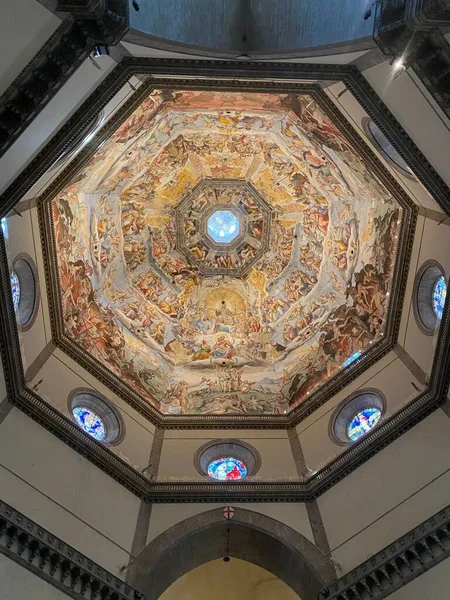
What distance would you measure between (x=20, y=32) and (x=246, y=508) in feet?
41.2

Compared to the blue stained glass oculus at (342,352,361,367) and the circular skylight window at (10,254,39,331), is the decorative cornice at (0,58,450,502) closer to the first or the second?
the circular skylight window at (10,254,39,331)

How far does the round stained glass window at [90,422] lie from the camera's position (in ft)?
56.5

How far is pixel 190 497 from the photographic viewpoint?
15.9m

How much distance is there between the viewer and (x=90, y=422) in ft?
57.9

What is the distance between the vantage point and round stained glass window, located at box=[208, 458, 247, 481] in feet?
57.4

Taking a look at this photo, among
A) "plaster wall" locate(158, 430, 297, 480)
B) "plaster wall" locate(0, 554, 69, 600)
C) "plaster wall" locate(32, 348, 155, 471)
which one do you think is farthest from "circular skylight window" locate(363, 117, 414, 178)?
"plaster wall" locate(0, 554, 69, 600)

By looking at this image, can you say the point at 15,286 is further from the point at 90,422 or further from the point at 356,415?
the point at 356,415

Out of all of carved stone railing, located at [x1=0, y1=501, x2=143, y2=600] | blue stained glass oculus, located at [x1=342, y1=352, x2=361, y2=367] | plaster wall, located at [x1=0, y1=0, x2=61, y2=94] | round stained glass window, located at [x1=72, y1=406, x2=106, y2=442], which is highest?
blue stained glass oculus, located at [x1=342, y1=352, x2=361, y2=367]

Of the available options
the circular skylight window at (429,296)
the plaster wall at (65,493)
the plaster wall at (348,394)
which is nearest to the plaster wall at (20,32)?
the plaster wall at (65,493)

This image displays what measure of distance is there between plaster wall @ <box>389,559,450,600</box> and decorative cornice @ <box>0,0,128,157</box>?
1223 cm

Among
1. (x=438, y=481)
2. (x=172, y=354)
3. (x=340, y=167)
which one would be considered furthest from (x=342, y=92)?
(x=172, y=354)

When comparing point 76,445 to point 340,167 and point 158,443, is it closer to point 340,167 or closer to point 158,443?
point 158,443

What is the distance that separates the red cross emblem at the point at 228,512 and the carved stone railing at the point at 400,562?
329 centimetres

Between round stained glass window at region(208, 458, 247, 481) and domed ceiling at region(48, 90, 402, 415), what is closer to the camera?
round stained glass window at region(208, 458, 247, 481)
